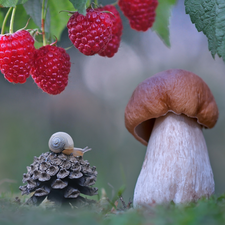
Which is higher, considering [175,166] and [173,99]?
[173,99]

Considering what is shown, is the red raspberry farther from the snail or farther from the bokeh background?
the bokeh background

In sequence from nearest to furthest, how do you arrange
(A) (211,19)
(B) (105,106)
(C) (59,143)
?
(A) (211,19), (C) (59,143), (B) (105,106)

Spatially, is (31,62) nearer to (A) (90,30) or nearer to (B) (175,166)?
(A) (90,30)

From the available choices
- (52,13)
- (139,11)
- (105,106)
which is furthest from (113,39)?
(105,106)

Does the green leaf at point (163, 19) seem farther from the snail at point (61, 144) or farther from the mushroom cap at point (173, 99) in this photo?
the snail at point (61, 144)

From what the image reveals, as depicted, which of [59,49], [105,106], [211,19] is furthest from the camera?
[105,106]

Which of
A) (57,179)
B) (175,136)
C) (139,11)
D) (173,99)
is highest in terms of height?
(139,11)

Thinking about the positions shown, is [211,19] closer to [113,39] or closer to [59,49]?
[113,39]

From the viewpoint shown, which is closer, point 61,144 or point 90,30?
point 90,30

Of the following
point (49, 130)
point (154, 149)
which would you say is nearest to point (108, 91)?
point (49, 130)
